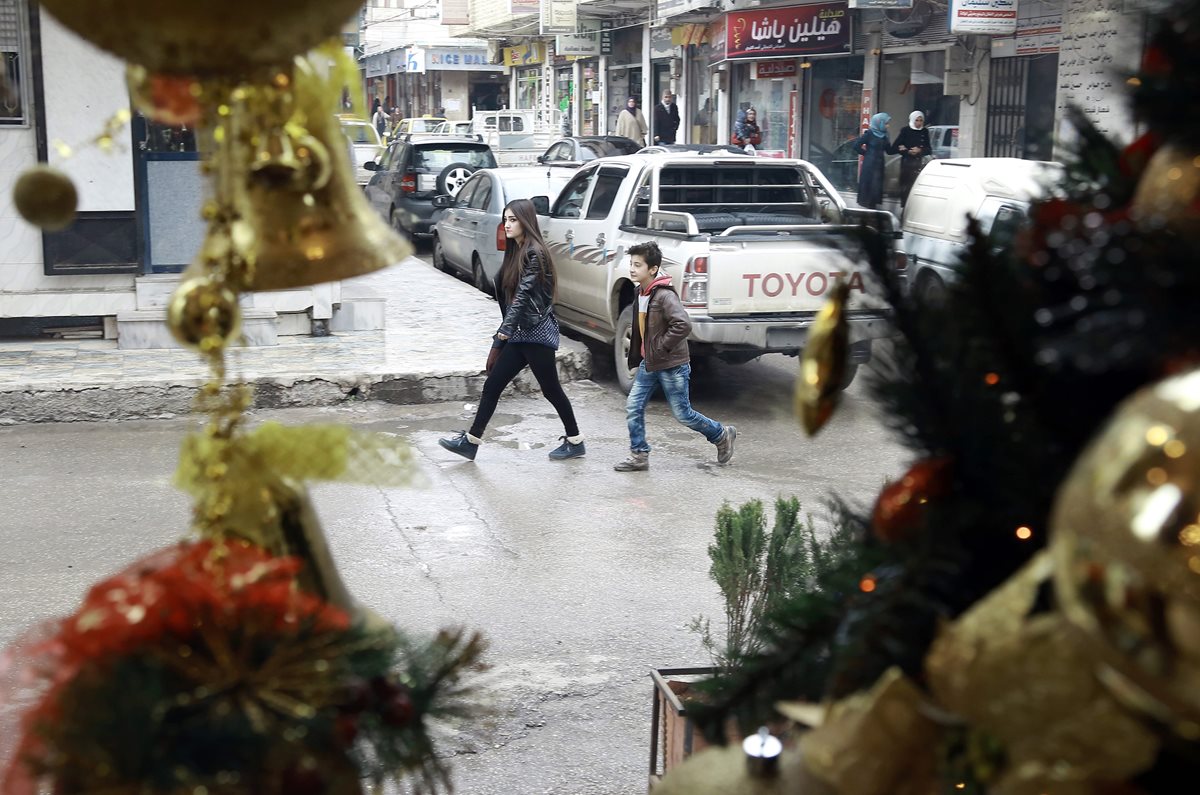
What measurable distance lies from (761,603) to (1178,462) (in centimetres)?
280

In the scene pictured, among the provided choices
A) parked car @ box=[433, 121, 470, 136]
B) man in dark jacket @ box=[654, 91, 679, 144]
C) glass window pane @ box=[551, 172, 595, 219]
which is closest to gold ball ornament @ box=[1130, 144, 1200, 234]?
glass window pane @ box=[551, 172, 595, 219]

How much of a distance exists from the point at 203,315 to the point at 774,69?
26.2 meters

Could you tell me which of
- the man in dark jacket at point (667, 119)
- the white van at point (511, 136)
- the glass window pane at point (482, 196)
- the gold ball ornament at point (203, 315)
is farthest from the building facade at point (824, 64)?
the gold ball ornament at point (203, 315)

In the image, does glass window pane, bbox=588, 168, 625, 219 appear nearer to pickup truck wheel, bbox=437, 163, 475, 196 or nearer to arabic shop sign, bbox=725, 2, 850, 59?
pickup truck wheel, bbox=437, 163, 475, 196

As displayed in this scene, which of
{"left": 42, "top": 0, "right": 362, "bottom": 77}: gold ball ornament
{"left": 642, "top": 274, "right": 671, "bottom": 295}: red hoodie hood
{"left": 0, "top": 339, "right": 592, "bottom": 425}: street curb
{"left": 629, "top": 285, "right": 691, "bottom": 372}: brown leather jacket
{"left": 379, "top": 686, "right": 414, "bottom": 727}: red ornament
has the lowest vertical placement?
{"left": 0, "top": 339, "right": 592, "bottom": 425}: street curb

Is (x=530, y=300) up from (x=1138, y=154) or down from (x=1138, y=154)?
down

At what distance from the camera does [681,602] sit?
5.54 m

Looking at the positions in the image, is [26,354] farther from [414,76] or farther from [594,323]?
[414,76]

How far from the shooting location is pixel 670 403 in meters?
7.96

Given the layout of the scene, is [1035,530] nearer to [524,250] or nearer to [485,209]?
[524,250]

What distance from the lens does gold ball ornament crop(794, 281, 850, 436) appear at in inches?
46.9

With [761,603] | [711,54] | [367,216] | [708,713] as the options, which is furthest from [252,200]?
[711,54]

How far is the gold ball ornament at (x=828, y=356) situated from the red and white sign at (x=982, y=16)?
1855 centimetres

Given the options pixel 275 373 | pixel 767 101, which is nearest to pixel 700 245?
pixel 275 373
